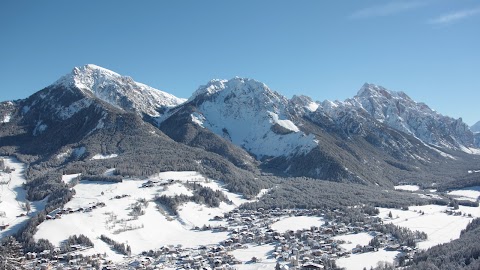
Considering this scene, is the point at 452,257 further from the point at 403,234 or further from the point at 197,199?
the point at 197,199

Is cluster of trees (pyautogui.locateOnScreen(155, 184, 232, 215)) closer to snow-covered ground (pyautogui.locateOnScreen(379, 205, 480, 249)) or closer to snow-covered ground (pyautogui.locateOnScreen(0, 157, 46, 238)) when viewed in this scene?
snow-covered ground (pyautogui.locateOnScreen(0, 157, 46, 238))

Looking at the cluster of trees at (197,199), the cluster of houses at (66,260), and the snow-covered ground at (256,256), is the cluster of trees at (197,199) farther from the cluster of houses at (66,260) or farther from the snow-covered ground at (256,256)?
the cluster of houses at (66,260)

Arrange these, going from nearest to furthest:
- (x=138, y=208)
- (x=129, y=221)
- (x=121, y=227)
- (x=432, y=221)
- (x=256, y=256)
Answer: (x=256, y=256), (x=121, y=227), (x=129, y=221), (x=138, y=208), (x=432, y=221)

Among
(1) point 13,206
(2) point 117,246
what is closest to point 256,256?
(2) point 117,246

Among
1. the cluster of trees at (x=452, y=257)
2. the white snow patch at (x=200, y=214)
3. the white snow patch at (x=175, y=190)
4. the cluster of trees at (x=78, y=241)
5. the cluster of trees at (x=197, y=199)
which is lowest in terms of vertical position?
the cluster of trees at (x=452, y=257)

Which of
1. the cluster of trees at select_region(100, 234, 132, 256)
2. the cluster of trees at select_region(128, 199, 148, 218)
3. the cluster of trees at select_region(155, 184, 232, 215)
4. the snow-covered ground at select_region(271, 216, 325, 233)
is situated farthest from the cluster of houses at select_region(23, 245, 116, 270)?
the snow-covered ground at select_region(271, 216, 325, 233)

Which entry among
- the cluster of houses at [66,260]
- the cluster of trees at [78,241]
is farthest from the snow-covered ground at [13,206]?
the cluster of houses at [66,260]

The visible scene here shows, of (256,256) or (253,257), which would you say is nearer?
(253,257)
